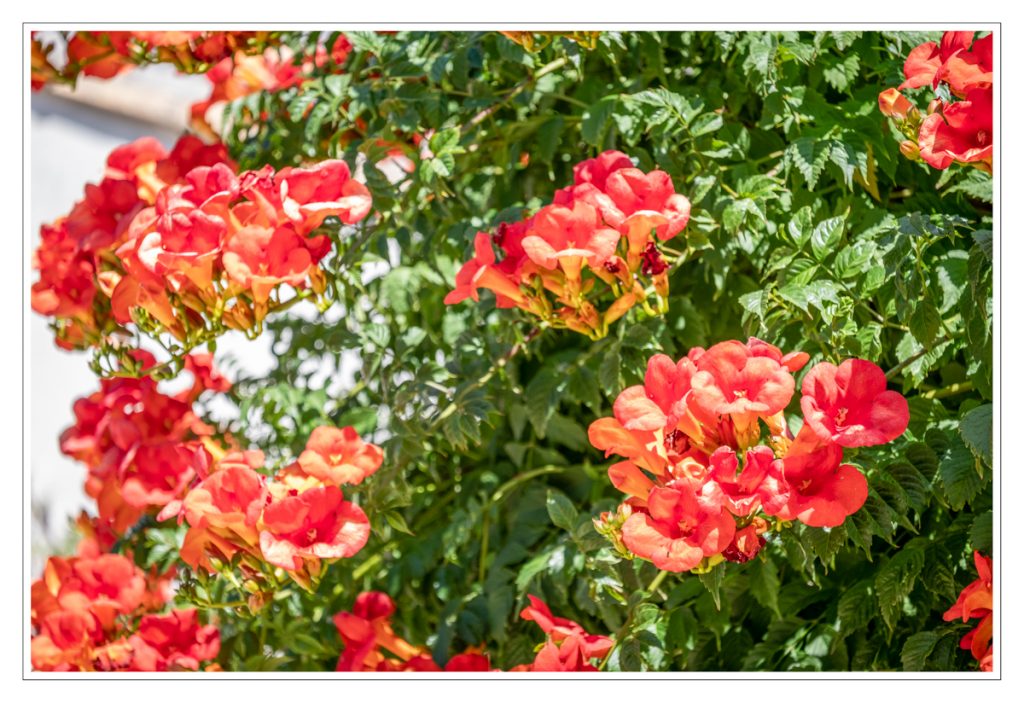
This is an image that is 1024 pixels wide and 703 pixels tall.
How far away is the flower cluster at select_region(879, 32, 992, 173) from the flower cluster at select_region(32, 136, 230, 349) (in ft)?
4.38

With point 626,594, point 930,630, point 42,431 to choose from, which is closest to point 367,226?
point 626,594

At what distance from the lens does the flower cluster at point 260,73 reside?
2354 millimetres

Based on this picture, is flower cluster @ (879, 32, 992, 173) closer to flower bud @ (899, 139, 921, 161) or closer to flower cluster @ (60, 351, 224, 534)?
flower bud @ (899, 139, 921, 161)

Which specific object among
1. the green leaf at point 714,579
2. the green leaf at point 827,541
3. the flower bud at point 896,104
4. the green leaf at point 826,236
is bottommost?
the green leaf at point 714,579

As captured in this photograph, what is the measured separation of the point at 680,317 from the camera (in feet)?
6.23

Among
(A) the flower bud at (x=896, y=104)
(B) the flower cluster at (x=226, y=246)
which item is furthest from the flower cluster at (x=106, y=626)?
(A) the flower bud at (x=896, y=104)

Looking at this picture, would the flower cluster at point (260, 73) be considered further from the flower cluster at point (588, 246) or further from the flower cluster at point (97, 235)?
the flower cluster at point (588, 246)

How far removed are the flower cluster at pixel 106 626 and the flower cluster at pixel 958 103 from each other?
152cm

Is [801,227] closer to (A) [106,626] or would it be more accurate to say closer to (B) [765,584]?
(B) [765,584]

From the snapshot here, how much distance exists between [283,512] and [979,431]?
3.02 ft

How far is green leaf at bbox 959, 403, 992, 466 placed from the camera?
135cm

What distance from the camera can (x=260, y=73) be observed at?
2551 millimetres

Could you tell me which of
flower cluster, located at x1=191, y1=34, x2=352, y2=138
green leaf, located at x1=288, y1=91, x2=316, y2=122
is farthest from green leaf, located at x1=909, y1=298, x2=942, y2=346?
flower cluster, located at x1=191, y1=34, x2=352, y2=138
